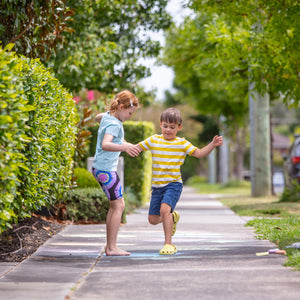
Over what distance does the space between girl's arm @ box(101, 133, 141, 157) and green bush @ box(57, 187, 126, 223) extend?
3.57 meters

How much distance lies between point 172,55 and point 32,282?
1674 cm

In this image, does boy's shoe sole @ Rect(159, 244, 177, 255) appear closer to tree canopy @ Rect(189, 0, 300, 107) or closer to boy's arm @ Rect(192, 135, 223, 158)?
boy's arm @ Rect(192, 135, 223, 158)

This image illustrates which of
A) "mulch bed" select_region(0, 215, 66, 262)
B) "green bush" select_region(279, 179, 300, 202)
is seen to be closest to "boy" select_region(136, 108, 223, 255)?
"mulch bed" select_region(0, 215, 66, 262)

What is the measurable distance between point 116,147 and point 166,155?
653mm

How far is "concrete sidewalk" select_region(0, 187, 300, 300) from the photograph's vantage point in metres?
4.43

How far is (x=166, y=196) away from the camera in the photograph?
6.43m

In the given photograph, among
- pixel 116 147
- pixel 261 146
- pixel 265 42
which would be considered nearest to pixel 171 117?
pixel 116 147

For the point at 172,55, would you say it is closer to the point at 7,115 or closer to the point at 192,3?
the point at 192,3

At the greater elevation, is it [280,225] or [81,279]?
[280,225]

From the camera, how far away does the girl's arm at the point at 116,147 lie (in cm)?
600

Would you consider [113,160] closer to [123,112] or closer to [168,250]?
[123,112]

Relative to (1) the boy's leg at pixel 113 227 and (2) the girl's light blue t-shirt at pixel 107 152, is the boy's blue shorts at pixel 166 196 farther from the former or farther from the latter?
(2) the girl's light blue t-shirt at pixel 107 152

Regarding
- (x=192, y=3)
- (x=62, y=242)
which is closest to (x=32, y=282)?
(x=62, y=242)

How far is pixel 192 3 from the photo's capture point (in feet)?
40.0
